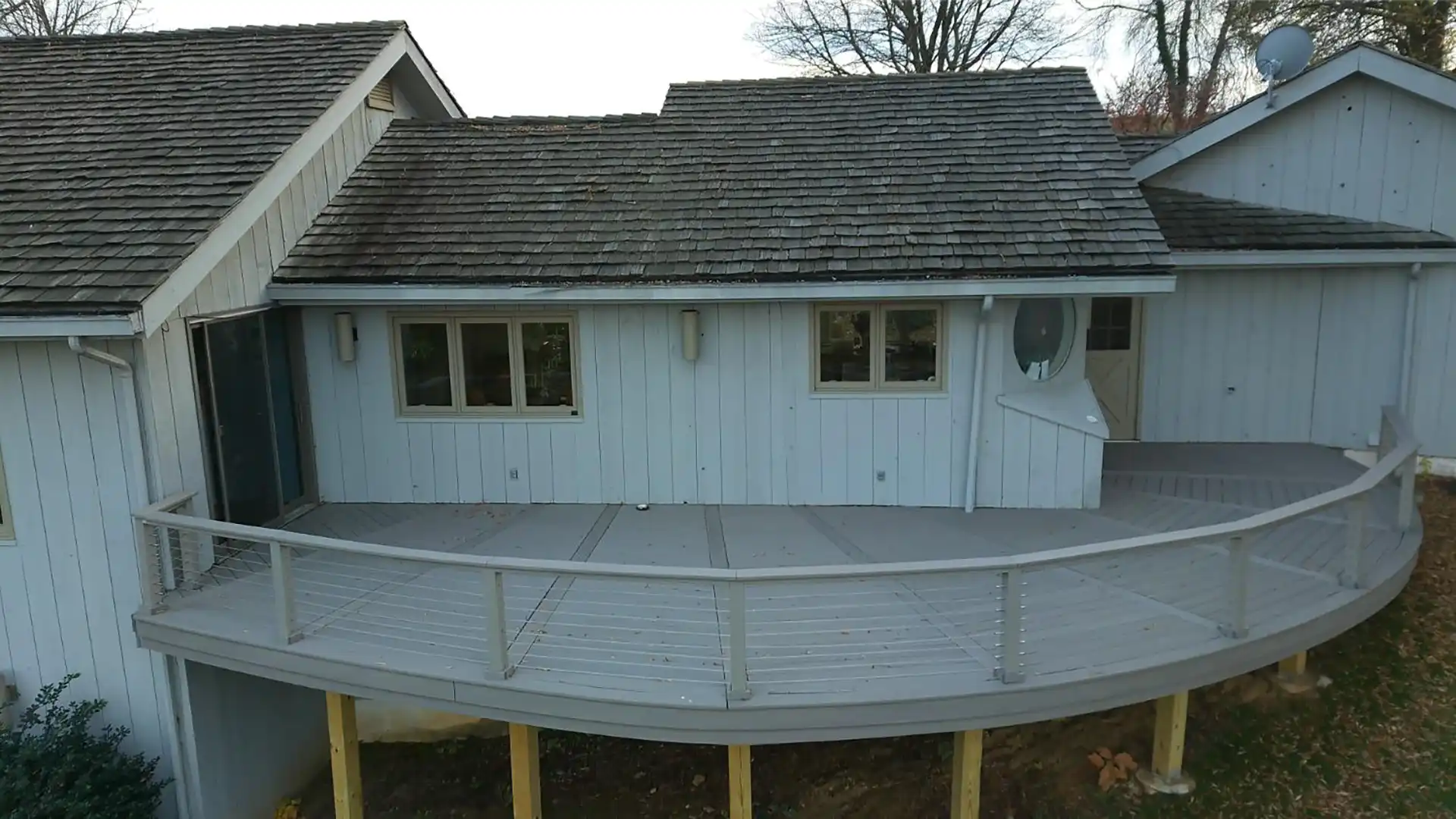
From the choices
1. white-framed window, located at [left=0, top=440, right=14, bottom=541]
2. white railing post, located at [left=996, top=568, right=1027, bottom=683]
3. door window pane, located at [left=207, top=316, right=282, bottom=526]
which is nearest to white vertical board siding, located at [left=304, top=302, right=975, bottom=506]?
door window pane, located at [left=207, top=316, right=282, bottom=526]

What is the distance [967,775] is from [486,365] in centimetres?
520

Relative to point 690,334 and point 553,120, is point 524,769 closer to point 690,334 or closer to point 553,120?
point 690,334

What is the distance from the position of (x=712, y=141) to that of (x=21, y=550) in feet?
22.6

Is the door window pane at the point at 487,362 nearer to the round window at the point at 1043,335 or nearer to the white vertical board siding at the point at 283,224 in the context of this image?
the white vertical board siding at the point at 283,224

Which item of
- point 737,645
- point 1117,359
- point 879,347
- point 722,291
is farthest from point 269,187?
point 1117,359

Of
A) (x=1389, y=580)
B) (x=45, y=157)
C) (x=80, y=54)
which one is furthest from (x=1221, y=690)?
(x=80, y=54)

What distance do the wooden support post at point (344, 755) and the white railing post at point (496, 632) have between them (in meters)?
1.70

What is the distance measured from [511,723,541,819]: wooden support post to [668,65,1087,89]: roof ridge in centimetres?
757

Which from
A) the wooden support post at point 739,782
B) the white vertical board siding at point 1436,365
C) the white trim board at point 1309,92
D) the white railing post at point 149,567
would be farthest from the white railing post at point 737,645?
the white vertical board siding at point 1436,365

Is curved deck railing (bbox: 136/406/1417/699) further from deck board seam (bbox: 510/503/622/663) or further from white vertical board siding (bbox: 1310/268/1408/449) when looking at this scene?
white vertical board siding (bbox: 1310/268/1408/449)

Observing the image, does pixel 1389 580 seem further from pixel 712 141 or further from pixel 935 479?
pixel 712 141

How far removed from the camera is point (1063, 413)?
7871 mm

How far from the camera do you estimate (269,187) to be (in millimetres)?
7188

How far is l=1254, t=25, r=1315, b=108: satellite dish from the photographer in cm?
952
